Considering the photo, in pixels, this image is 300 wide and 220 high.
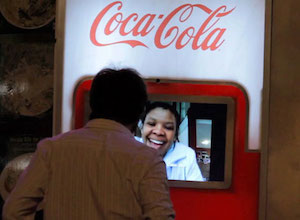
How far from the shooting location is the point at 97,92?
5.09 ft

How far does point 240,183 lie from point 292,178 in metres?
0.31

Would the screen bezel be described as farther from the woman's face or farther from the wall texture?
the wall texture

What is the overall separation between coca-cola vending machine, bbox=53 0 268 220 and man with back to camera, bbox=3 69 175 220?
1.04m

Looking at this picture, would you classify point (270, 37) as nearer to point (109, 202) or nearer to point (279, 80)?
point (279, 80)

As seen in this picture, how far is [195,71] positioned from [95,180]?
1.27m

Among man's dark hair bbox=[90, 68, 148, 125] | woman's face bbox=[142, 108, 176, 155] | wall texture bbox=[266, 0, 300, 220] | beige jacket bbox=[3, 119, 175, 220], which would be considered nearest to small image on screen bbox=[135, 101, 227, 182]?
woman's face bbox=[142, 108, 176, 155]

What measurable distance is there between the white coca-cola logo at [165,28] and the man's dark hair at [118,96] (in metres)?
0.99

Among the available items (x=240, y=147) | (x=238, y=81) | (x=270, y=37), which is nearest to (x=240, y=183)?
(x=240, y=147)

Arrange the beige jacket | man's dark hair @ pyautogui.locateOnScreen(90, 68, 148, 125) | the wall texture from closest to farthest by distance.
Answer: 1. the beige jacket
2. man's dark hair @ pyautogui.locateOnScreen(90, 68, 148, 125)
3. the wall texture

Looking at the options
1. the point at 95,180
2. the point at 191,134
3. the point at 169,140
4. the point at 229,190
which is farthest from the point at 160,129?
the point at 95,180

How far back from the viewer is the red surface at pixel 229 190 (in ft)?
8.07

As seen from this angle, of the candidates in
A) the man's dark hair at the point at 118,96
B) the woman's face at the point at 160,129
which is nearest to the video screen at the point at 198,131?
the woman's face at the point at 160,129

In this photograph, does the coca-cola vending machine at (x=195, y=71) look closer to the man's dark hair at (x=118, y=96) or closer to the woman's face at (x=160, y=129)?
the woman's face at (x=160, y=129)

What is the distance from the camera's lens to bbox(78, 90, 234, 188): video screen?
96.0 inches
